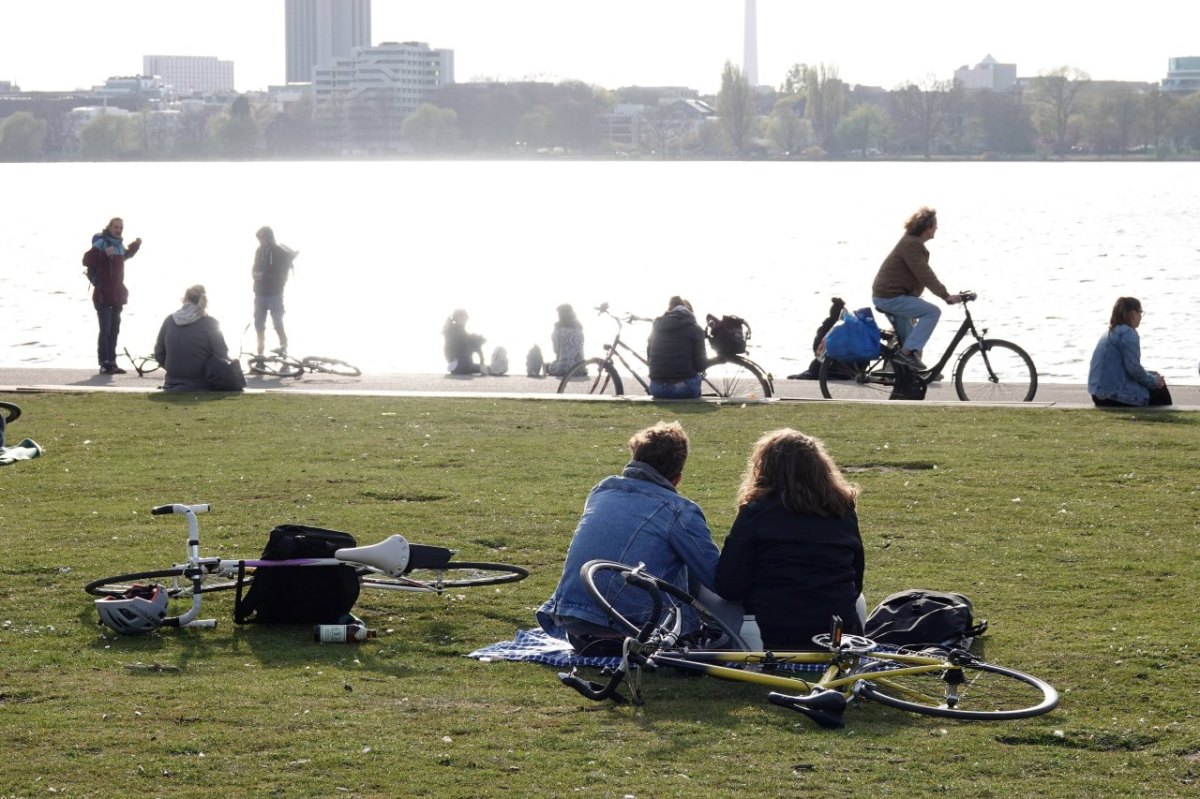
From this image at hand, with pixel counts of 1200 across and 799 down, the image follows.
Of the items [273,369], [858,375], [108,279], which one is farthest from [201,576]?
[273,369]

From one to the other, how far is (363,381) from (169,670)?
46.9 feet

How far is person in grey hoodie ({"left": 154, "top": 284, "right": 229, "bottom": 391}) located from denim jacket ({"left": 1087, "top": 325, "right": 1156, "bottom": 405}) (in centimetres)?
822

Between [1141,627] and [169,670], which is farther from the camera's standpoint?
[1141,627]

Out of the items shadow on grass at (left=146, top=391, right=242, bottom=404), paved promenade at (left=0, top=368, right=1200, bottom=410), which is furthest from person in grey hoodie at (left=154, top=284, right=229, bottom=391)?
paved promenade at (left=0, top=368, right=1200, bottom=410)

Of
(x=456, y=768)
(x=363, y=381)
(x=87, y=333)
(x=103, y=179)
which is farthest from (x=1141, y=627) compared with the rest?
(x=103, y=179)

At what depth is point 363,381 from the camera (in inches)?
830

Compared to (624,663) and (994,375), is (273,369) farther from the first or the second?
(624,663)

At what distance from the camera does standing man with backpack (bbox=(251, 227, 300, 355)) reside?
22.4 m

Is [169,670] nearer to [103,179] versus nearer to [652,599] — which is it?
[652,599]

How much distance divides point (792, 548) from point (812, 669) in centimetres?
48

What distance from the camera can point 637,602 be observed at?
22.7 feet

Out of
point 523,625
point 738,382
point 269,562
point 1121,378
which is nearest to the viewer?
point 269,562

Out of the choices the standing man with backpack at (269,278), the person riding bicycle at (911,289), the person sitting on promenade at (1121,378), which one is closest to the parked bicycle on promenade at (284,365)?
the standing man with backpack at (269,278)

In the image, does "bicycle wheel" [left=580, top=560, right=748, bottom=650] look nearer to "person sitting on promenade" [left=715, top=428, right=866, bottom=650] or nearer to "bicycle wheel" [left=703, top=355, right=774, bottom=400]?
"person sitting on promenade" [left=715, top=428, right=866, bottom=650]
